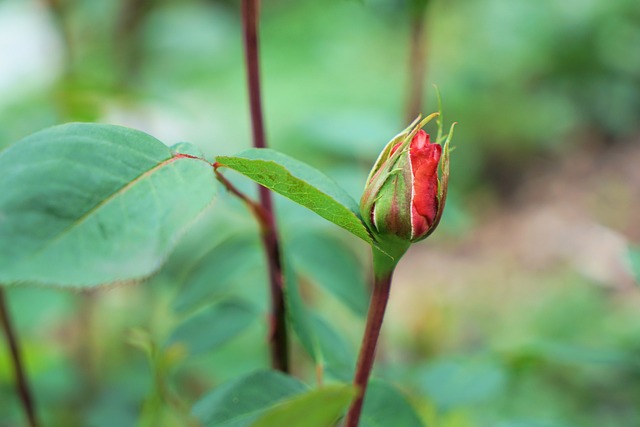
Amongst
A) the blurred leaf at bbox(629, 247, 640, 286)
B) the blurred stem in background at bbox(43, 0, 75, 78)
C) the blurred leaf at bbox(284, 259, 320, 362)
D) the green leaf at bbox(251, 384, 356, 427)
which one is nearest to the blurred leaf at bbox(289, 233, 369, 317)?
the blurred leaf at bbox(284, 259, 320, 362)

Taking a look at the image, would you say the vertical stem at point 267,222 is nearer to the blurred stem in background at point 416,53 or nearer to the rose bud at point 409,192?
the rose bud at point 409,192

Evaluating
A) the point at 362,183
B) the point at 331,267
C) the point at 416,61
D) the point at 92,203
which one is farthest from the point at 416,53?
the point at 92,203

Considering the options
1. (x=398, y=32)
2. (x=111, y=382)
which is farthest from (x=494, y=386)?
(x=398, y=32)

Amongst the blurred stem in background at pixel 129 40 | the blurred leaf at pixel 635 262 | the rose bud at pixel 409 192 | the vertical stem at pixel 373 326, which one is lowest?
the blurred stem in background at pixel 129 40

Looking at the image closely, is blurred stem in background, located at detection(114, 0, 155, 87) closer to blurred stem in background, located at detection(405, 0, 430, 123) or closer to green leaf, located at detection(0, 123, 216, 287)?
blurred stem in background, located at detection(405, 0, 430, 123)

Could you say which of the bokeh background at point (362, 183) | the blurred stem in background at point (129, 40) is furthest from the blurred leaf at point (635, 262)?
the blurred stem in background at point (129, 40)

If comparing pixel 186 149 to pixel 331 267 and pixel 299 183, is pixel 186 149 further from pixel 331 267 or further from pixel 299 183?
pixel 331 267

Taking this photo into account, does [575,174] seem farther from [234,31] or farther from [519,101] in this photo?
[234,31]
